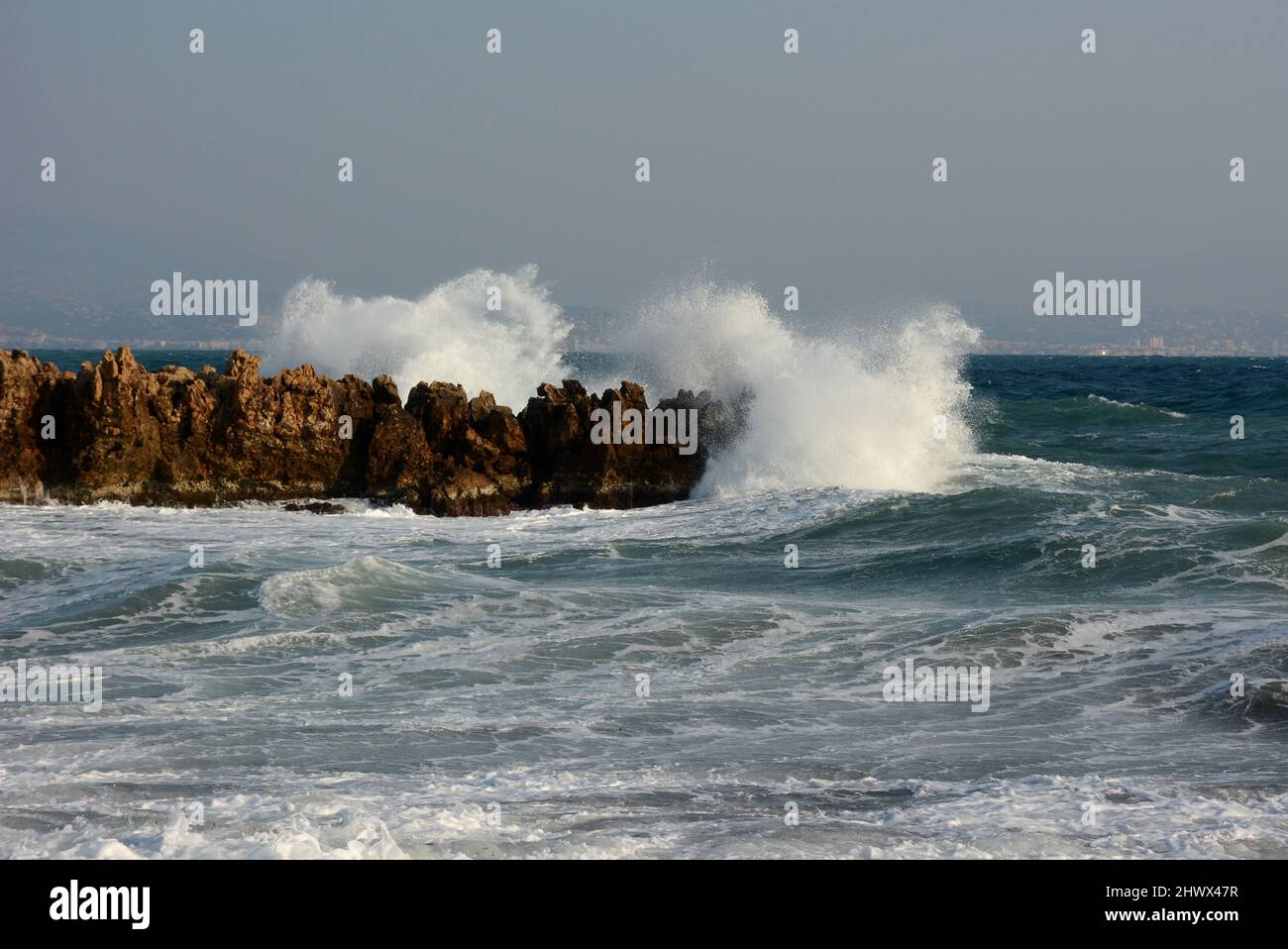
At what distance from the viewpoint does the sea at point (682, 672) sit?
5.76 m

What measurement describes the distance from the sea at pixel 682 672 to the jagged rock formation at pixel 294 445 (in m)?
0.56

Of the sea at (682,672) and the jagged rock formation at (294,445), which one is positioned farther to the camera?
the jagged rock formation at (294,445)

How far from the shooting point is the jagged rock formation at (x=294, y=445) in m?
17.7

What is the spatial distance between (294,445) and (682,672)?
10.7 metres

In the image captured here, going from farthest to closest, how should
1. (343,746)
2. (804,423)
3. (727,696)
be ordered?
(804,423), (727,696), (343,746)

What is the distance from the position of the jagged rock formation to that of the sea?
558mm

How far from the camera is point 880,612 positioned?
444 inches

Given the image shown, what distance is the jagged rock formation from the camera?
1772 cm

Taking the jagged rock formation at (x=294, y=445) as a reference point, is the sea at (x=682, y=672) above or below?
below
